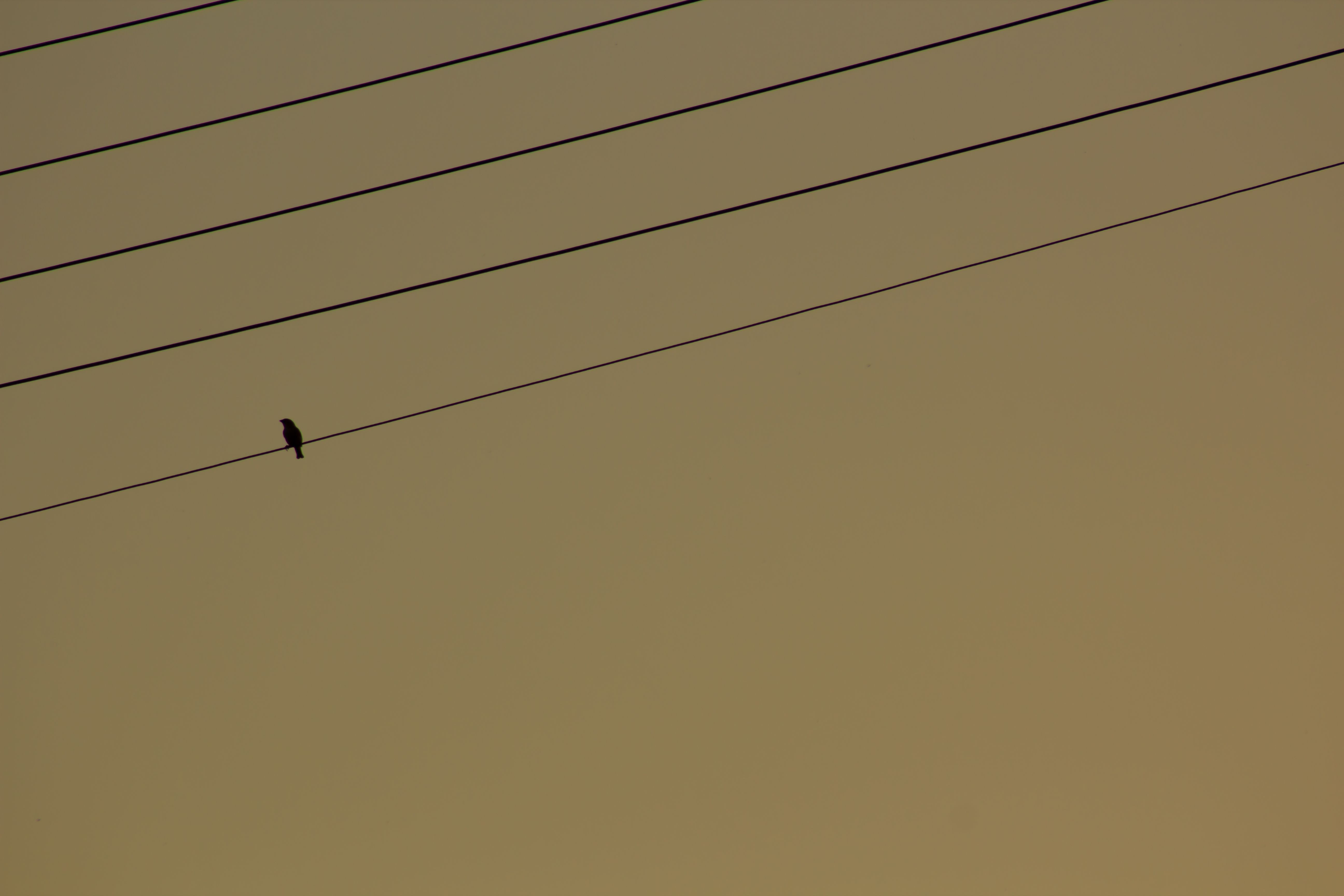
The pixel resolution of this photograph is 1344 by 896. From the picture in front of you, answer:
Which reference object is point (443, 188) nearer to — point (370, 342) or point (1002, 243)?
point (370, 342)

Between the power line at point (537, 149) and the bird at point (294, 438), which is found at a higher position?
the power line at point (537, 149)

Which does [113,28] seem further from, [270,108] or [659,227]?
[659,227]

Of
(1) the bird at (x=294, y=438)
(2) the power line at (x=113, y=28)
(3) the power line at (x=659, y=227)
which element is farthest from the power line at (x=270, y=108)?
(1) the bird at (x=294, y=438)

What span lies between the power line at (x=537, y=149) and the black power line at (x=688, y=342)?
40 cm

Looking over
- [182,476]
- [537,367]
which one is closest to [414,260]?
[537,367]

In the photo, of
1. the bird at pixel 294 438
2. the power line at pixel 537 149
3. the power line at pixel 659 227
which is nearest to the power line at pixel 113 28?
Answer: the power line at pixel 537 149

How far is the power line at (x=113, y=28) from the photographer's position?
1577 mm

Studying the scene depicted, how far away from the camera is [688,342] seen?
1.58 m

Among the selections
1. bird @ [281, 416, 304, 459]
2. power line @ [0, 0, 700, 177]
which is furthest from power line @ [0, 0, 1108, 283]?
bird @ [281, 416, 304, 459]

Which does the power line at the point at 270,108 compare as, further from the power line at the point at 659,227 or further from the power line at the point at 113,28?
the power line at the point at 659,227

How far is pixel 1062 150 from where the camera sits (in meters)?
1.60

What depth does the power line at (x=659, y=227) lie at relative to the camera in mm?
1560

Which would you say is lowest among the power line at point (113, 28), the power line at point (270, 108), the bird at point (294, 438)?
the bird at point (294, 438)

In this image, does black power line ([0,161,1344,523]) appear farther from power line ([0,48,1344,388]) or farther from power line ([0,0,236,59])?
power line ([0,0,236,59])
